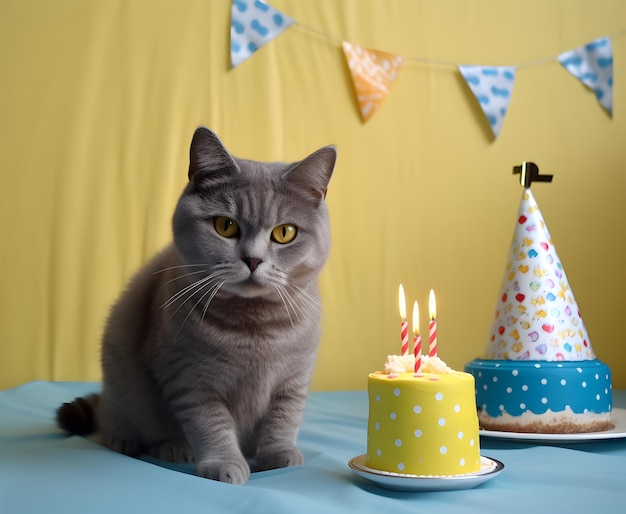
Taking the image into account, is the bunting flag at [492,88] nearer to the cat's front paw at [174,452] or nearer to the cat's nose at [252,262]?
the cat's nose at [252,262]

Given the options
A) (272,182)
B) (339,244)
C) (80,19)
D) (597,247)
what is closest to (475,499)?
(272,182)

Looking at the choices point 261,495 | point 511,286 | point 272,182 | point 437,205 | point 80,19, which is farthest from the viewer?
point 437,205

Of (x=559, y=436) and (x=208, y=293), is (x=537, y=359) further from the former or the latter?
(x=208, y=293)

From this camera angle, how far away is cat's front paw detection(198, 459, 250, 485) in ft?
3.03

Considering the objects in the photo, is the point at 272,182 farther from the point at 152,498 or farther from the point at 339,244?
the point at 339,244

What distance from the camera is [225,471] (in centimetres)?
93

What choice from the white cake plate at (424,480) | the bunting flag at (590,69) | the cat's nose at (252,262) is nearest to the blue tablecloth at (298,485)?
the white cake plate at (424,480)

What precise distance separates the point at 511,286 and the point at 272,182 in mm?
560

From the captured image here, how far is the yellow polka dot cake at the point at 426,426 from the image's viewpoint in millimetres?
853

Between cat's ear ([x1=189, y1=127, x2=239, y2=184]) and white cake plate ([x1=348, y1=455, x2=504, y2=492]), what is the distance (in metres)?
0.51

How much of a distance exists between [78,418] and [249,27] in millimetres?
1345

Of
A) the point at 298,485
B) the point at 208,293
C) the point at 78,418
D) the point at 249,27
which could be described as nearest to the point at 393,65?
the point at 249,27

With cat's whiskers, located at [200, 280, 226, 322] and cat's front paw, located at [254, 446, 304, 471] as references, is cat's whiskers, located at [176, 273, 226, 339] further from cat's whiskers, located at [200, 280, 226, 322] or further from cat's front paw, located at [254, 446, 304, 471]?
cat's front paw, located at [254, 446, 304, 471]

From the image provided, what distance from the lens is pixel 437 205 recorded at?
218cm
